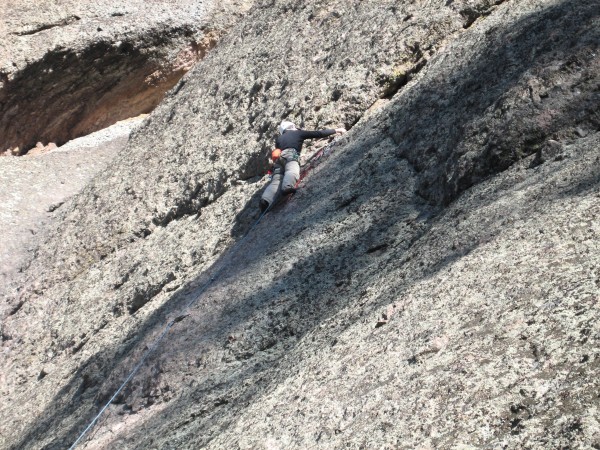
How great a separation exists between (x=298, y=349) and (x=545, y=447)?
9.12 feet

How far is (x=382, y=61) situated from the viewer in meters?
10.1

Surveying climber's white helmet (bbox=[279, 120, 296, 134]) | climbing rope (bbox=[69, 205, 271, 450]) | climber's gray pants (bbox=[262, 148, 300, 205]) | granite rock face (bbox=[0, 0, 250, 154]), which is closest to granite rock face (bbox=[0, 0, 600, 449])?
climbing rope (bbox=[69, 205, 271, 450])

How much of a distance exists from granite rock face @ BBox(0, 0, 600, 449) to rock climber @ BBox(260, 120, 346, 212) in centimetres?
18

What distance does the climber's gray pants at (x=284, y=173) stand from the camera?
9.02 metres

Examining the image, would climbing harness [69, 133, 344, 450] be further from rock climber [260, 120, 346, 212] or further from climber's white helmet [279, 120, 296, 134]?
climber's white helmet [279, 120, 296, 134]

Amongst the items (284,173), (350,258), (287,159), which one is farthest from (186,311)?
(287,159)

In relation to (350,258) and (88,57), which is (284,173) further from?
(88,57)

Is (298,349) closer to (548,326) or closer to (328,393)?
(328,393)

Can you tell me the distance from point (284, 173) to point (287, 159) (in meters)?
0.17

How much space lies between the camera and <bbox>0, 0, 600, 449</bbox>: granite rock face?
13.3 ft

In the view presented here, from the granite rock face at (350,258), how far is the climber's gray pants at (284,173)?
17cm

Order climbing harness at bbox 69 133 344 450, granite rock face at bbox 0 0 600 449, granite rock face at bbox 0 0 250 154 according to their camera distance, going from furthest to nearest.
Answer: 1. granite rock face at bbox 0 0 250 154
2. climbing harness at bbox 69 133 344 450
3. granite rock face at bbox 0 0 600 449

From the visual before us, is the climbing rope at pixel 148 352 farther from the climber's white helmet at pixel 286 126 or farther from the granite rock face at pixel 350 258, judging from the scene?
the climber's white helmet at pixel 286 126

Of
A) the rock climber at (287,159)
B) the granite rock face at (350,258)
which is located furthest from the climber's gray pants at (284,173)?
the granite rock face at (350,258)
